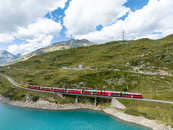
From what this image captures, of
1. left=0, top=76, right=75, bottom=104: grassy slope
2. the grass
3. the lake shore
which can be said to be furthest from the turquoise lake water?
left=0, top=76, right=75, bottom=104: grassy slope

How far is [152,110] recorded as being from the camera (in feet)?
196

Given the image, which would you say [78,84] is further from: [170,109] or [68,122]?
[170,109]

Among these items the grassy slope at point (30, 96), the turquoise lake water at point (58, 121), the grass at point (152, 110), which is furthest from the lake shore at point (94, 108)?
the turquoise lake water at point (58, 121)

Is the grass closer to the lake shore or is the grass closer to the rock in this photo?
the rock

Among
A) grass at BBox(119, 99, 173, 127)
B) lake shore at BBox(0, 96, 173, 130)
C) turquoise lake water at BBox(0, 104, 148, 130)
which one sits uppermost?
grass at BBox(119, 99, 173, 127)

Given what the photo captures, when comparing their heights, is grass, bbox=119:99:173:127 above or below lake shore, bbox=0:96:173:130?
above

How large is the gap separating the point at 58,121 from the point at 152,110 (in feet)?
150

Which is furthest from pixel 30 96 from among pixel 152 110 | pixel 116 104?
pixel 152 110

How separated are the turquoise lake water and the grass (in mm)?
7266

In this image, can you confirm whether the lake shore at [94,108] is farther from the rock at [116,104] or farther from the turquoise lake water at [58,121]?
the turquoise lake water at [58,121]

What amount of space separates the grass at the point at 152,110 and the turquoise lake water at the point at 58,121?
286 inches

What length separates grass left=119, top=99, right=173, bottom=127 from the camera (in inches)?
2164

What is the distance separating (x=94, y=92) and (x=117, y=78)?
36581mm

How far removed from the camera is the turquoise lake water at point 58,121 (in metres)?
58.8
